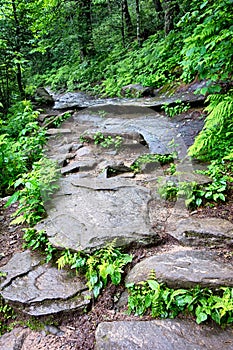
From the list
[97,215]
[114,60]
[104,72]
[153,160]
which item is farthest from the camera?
[114,60]

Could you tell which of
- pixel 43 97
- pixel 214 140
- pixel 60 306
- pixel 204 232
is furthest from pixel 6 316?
pixel 43 97

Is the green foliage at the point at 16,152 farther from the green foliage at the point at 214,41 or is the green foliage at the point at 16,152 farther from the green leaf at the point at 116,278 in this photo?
the green foliage at the point at 214,41

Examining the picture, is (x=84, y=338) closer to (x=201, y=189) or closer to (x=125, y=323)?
(x=125, y=323)

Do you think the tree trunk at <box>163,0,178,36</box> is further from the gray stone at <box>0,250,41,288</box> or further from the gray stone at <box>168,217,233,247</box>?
the gray stone at <box>0,250,41,288</box>

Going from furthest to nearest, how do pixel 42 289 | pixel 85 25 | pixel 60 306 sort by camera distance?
pixel 85 25 < pixel 42 289 < pixel 60 306

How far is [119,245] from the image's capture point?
129 inches

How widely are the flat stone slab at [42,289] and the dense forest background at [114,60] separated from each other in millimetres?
2542

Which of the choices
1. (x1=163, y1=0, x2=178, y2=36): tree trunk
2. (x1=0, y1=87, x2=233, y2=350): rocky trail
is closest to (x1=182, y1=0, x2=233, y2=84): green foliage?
(x1=0, y1=87, x2=233, y2=350): rocky trail

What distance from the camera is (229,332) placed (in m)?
2.22

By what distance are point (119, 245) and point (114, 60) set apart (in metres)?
12.8

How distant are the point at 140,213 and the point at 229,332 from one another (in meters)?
1.93

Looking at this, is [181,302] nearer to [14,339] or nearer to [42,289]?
[42,289]

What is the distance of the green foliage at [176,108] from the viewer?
7195 mm

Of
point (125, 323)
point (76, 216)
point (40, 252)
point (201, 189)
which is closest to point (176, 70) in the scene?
point (201, 189)
